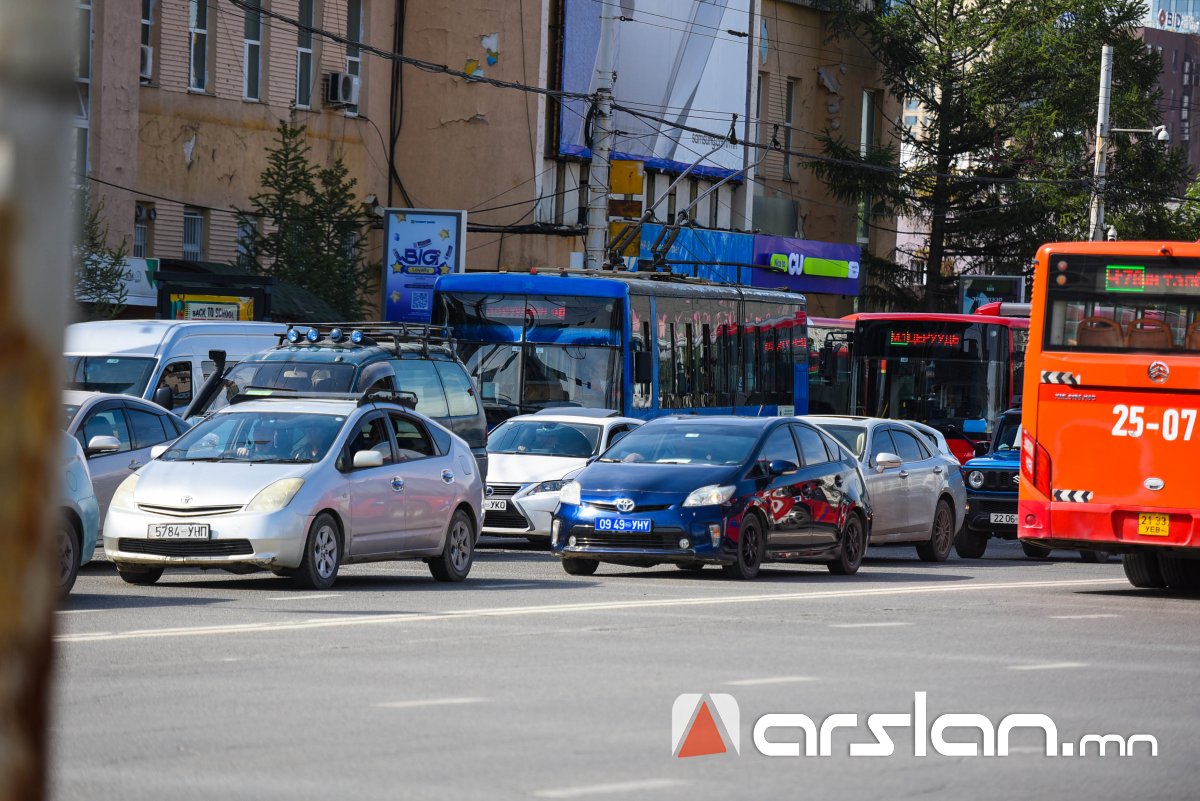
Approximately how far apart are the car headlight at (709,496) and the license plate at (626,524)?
0.40 m

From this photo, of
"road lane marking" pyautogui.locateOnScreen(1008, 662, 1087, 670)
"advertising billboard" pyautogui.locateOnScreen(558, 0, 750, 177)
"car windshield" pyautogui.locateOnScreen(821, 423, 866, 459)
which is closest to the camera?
"road lane marking" pyautogui.locateOnScreen(1008, 662, 1087, 670)

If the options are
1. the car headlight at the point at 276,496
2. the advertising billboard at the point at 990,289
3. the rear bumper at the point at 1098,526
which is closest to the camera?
the car headlight at the point at 276,496

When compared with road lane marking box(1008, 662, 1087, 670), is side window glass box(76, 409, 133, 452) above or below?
above

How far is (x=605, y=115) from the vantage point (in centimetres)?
3388

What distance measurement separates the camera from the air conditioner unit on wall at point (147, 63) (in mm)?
41031

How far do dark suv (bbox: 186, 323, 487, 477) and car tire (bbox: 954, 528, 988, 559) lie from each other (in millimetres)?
7105

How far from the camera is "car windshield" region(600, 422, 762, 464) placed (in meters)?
20.0

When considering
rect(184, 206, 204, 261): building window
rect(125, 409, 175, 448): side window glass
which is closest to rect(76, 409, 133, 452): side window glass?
rect(125, 409, 175, 448): side window glass

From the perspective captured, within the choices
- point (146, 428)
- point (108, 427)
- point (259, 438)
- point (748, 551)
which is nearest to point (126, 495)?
point (259, 438)

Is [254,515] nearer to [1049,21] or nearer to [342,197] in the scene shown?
[342,197]

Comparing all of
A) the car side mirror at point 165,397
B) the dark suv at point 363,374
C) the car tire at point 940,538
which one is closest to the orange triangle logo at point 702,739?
the dark suv at point 363,374

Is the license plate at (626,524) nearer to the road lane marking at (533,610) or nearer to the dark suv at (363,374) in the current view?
the road lane marking at (533,610)

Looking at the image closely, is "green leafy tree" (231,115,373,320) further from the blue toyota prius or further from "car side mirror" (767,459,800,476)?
"car side mirror" (767,459,800,476)

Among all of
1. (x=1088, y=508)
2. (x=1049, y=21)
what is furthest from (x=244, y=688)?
(x=1049, y=21)
